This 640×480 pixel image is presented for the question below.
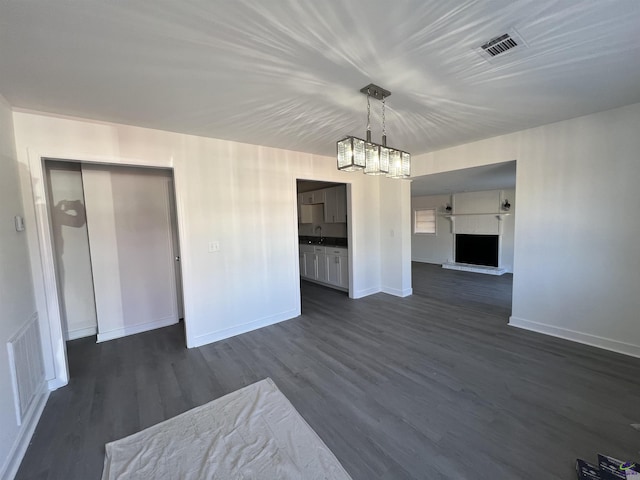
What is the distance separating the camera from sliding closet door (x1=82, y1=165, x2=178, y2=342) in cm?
340

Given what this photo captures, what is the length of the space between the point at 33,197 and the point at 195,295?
169 cm

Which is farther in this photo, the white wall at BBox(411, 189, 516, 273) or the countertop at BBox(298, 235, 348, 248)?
the white wall at BBox(411, 189, 516, 273)

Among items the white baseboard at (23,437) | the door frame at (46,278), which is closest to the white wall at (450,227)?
the door frame at (46,278)

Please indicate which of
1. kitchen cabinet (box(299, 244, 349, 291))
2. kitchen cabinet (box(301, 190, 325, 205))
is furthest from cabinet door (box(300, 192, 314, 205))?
kitchen cabinet (box(299, 244, 349, 291))

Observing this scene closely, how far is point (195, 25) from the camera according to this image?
4.52 feet

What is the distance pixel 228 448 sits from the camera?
1754 millimetres

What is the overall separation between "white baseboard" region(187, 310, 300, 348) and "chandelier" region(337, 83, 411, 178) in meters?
2.55

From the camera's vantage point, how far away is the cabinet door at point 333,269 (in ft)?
17.6

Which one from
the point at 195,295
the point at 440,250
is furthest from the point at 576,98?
the point at 440,250

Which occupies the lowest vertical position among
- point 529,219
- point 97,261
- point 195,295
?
point 195,295

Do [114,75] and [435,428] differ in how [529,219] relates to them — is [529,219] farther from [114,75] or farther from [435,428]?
[114,75]

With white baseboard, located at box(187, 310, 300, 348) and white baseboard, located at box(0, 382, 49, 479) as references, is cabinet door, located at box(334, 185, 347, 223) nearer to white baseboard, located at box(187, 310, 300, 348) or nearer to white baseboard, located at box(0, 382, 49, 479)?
white baseboard, located at box(187, 310, 300, 348)

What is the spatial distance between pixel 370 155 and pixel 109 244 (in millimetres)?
3509

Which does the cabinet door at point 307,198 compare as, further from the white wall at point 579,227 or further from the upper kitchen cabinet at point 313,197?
the white wall at point 579,227
